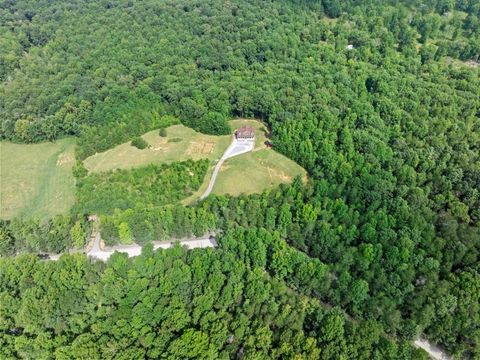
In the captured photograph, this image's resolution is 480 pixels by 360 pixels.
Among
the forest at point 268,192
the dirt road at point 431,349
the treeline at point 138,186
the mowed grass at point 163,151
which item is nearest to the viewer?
the forest at point 268,192

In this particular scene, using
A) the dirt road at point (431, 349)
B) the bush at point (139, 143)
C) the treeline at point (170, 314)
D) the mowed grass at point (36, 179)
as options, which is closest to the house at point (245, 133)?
the bush at point (139, 143)

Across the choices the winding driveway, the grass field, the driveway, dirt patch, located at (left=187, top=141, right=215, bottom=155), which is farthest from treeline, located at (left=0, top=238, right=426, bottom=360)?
dirt patch, located at (left=187, top=141, right=215, bottom=155)

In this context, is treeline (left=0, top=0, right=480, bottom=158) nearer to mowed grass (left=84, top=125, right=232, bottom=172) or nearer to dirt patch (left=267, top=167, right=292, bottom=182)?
mowed grass (left=84, top=125, right=232, bottom=172)

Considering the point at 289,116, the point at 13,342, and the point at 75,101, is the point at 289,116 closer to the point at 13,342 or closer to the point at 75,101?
the point at 75,101

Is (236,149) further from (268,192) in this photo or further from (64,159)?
(64,159)

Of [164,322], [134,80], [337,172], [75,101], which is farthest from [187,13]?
[164,322]

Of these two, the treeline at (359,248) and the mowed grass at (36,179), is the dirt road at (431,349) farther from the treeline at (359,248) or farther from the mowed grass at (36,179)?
the mowed grass at (36,179)
